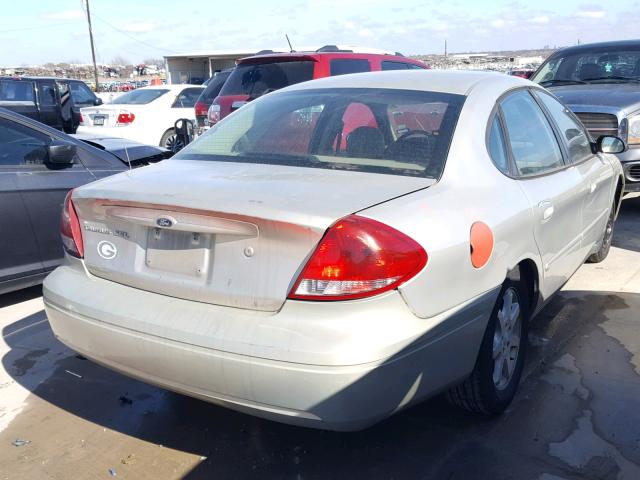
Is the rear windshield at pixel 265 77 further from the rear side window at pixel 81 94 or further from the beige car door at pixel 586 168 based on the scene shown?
the rear side window at pixel 81 94

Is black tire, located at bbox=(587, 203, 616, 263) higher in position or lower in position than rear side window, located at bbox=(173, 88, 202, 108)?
lower

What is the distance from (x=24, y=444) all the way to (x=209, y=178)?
1529 millimetres

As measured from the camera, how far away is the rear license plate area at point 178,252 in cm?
259

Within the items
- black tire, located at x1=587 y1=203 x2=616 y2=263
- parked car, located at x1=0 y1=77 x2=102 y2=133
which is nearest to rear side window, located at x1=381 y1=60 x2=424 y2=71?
black tire, located at x1=587 y1=203 x2=616 y2=263

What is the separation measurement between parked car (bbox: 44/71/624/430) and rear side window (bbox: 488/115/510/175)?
1 centimetres

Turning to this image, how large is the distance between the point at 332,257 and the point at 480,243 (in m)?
0.71

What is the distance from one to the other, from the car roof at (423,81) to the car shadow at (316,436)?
1.58 meters

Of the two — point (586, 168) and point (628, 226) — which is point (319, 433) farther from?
point (628, 226)

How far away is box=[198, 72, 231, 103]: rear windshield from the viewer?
11516 mm

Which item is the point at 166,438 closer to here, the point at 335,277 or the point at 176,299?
the point at 176,299

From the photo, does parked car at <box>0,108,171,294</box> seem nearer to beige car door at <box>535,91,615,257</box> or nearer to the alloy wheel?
the alloy wheel

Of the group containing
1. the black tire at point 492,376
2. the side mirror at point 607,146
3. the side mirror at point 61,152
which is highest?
the side mirror at point 61,152

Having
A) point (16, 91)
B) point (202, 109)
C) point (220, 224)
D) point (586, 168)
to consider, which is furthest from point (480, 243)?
point (16, 91)

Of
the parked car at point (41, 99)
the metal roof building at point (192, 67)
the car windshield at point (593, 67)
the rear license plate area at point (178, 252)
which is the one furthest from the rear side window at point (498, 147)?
the metal roof building at point (192, 67)
